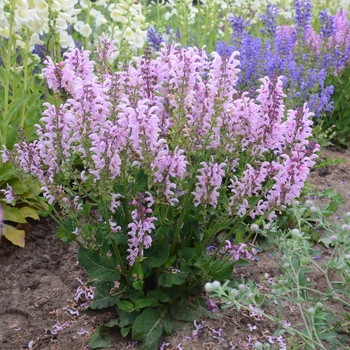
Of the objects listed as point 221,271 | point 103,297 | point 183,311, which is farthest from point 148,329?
point 221,271

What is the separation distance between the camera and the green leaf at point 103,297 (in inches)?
107

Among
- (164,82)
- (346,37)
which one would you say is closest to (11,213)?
(164,82)

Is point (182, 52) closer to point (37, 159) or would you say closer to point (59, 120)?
point (59, 120)

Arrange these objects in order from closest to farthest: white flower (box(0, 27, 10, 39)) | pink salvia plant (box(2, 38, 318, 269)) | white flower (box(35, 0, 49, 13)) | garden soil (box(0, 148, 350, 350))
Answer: pink salvia plant (box(2, 38, 318, 269))
garden soil (box(0, 148, 350, 350))
white flower (box(35, 0, 49, 13))
white flower (box(0, 27, 10, 39))

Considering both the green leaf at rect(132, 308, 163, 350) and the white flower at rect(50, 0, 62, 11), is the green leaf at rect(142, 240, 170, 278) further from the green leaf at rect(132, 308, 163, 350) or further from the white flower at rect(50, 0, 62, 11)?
Answer: the white flower at rect(50, 0, 62, 11)

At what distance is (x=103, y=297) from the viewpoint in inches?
108

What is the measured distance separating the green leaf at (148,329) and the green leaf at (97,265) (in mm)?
237

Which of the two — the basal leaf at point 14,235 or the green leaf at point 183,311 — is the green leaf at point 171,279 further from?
the basal leaf at point 14,235

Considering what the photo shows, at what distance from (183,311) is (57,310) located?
2.61 ft

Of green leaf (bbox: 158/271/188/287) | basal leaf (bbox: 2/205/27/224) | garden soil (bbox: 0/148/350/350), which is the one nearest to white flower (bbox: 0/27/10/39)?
basal leaf (bbox: 2/205/27/224)

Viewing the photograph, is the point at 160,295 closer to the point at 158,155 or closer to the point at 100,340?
the point at 100,340

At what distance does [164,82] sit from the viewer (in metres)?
2.42

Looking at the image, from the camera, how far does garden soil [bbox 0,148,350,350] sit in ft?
8.79

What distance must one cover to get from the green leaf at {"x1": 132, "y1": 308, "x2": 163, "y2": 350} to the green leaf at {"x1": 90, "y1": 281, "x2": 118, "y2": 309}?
216mm
